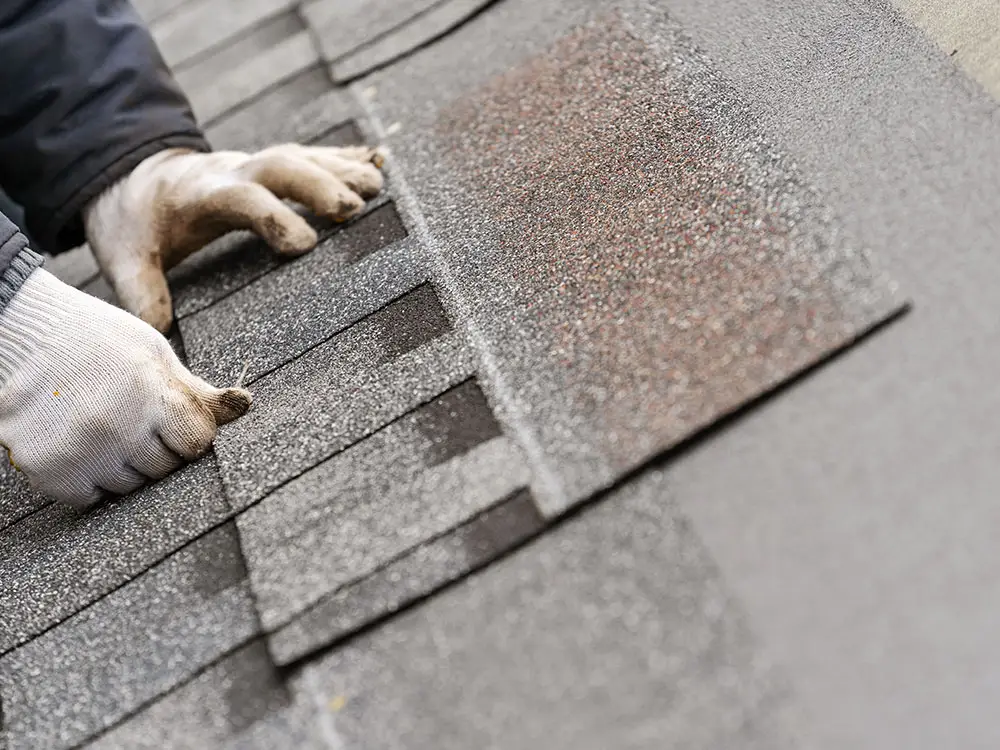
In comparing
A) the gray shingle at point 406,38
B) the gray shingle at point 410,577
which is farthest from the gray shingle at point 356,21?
the gray shingle at point 410,577

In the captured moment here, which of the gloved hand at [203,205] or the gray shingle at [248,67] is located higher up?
the gloved hand at [203,205]

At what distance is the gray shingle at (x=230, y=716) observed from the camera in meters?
0.90

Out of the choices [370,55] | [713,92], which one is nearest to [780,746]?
[713,92]

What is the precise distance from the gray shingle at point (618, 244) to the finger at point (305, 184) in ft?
0.31

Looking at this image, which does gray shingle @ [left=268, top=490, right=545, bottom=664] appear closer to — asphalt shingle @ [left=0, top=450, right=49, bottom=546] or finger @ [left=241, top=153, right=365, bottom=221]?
asphalt shingle @ [left=0, top=450, right=49, bottom=546]

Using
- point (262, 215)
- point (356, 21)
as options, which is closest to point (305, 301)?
point (262, 215)

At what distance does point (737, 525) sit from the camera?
882 mm

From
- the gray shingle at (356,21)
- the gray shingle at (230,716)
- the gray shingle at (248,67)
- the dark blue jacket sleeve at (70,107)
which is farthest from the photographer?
the gray shingle at (248,67)

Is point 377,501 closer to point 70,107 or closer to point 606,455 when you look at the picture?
point 606,455

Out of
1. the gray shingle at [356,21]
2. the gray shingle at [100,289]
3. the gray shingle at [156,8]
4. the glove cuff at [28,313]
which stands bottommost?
the gray shingle at [100,289]

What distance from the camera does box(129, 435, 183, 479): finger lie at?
122 centimetres

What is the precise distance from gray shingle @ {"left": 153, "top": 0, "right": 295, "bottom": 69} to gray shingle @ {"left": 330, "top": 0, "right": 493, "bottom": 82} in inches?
19.7

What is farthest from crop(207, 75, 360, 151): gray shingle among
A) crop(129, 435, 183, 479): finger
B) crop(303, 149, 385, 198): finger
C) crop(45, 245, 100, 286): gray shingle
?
crop(129, 435, 183, 479): finger

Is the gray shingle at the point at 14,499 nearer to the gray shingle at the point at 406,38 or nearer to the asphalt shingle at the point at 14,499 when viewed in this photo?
the asphalt shingle at the point at 14,499
